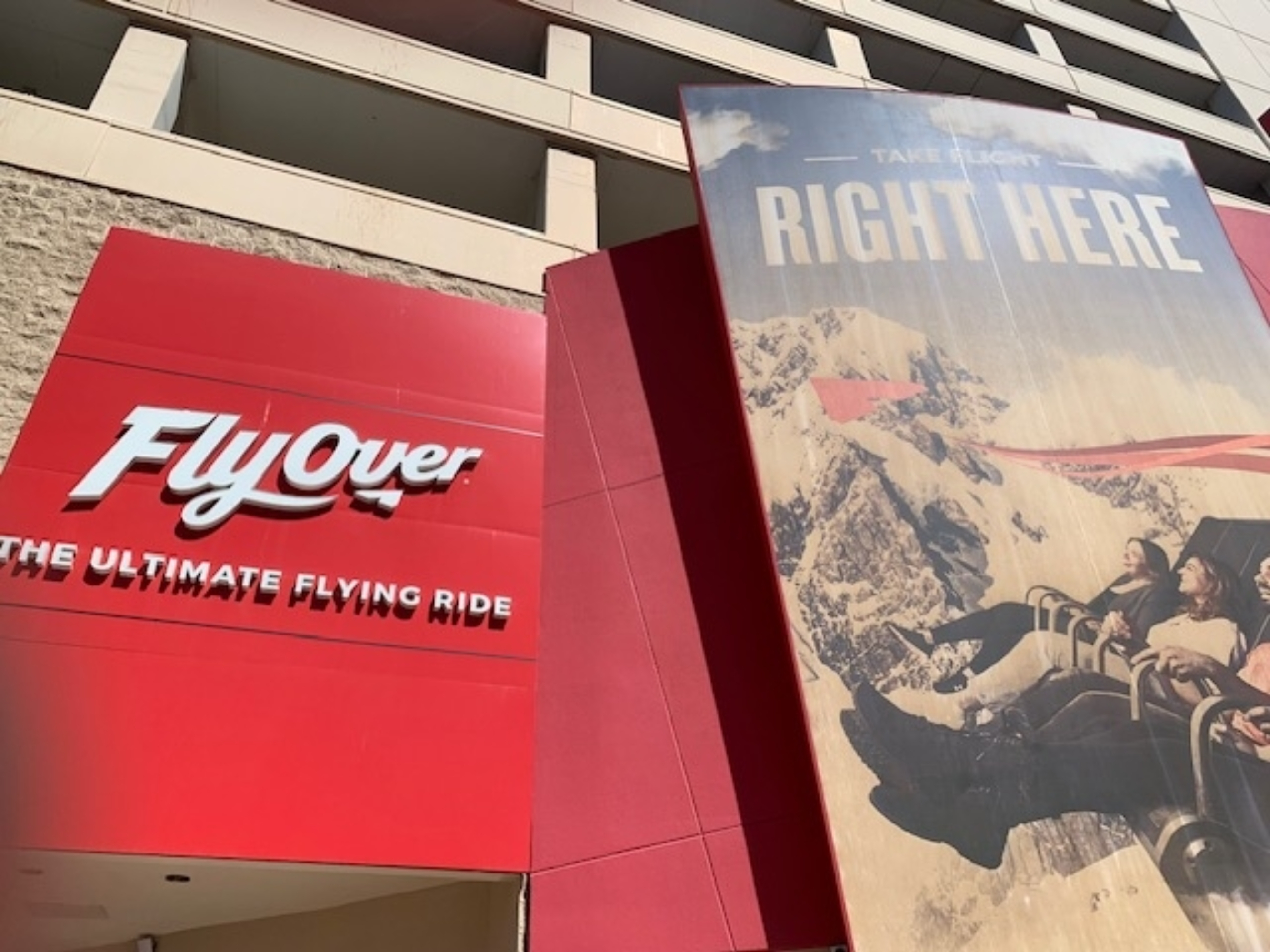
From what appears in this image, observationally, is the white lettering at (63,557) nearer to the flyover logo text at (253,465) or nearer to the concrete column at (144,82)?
the flyover logo text at (253,465)

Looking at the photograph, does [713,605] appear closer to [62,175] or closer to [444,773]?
[444,773]

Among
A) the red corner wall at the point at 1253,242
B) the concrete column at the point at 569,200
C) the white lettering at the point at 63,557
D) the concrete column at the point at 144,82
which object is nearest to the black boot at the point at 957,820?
the white lettering at the point at 63,557

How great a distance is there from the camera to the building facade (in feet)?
25.5

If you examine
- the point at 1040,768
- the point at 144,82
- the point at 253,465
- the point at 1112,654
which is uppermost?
the point at 144,82

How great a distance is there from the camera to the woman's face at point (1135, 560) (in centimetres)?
752

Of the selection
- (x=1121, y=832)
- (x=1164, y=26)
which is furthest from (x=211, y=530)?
(x=1164, y=26)

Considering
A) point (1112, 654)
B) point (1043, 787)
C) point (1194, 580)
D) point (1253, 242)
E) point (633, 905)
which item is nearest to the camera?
point (633, 905)

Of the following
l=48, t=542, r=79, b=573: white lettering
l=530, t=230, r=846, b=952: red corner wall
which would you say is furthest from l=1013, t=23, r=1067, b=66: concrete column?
l=48, t=542, r=79, b=573: white lettering

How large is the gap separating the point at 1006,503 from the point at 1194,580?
1.57 metres

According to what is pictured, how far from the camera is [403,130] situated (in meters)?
11.8

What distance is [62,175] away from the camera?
8672mm

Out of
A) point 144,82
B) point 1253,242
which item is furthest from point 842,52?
point 144,82

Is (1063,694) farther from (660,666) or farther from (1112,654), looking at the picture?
(660,666)

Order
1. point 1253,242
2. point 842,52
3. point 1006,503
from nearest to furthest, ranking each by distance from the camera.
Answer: point 1006,503 < point 1253,242 < point 842,52
